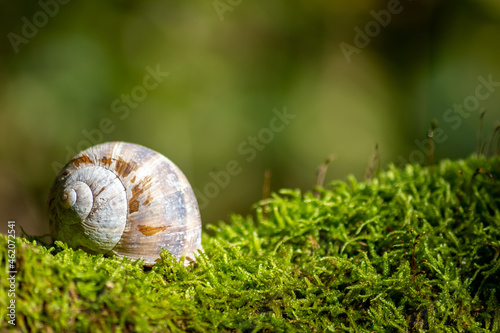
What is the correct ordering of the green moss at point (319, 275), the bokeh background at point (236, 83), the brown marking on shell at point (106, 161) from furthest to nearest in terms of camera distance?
the bokeh background at point (236, 83)
the brown marking on shell at point (106, 161)
the green moss at point (319, 275)

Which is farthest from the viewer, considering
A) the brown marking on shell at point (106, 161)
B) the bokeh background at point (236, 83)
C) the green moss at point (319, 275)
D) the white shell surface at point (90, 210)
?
the bokeh background at point (236, 83)

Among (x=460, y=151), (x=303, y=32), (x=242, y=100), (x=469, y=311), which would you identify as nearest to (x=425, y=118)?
(x=460, y=151)

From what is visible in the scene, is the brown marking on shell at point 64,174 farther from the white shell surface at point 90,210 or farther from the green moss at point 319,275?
the green moss at point 319,275

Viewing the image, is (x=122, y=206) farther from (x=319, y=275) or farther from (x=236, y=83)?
(x=236, y=83)

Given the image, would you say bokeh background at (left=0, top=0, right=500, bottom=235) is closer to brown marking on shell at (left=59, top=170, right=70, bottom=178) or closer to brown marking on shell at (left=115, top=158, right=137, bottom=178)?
brown marking on shell at (left=59, top=170, right=70, bottom=178)

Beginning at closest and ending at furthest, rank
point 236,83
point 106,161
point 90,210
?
point 90,210 → point 106,161 → point 236,83

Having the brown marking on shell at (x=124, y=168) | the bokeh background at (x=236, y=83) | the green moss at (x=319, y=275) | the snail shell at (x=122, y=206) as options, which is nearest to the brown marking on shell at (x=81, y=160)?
the snail shell at (x=122, y=206)

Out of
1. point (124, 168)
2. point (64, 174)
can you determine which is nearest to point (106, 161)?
point (124, 168)
